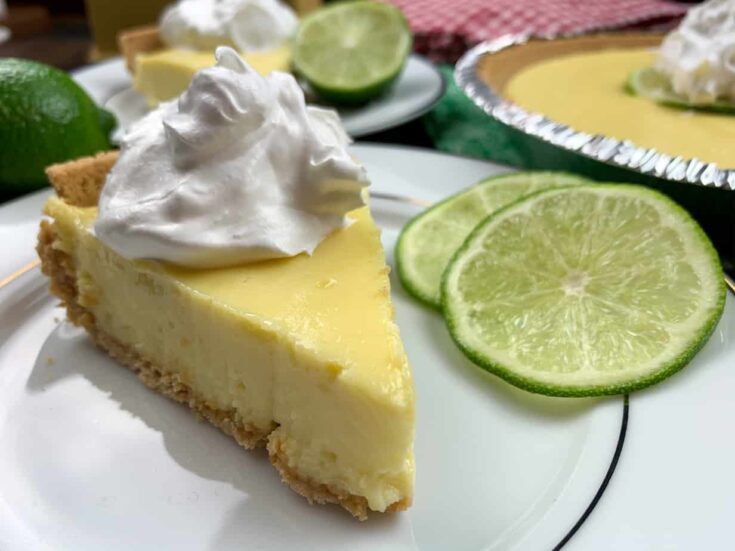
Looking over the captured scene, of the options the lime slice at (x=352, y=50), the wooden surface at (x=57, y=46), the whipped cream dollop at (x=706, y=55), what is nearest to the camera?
the whipped cream dollop at (x=706, y=55)

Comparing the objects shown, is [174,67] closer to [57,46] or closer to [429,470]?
[429,470]

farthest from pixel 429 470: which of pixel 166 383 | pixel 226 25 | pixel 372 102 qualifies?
pixel 226 25

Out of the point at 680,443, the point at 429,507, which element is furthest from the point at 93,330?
the point at 680,443

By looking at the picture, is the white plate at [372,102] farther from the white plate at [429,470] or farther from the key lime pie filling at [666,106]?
the white plate at [429,470]

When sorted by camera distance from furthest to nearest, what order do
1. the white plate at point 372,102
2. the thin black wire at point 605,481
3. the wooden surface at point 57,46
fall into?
the wooden surface at point 57,46 < the white plate at point 372,102 < the thin black wire at point 605,481

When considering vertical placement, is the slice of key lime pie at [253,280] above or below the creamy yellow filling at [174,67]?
above

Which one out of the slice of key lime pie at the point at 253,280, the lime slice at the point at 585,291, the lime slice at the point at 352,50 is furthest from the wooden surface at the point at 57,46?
the lime slice at the point at 585,291

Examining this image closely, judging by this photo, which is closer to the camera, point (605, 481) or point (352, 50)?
point (605, 481)
